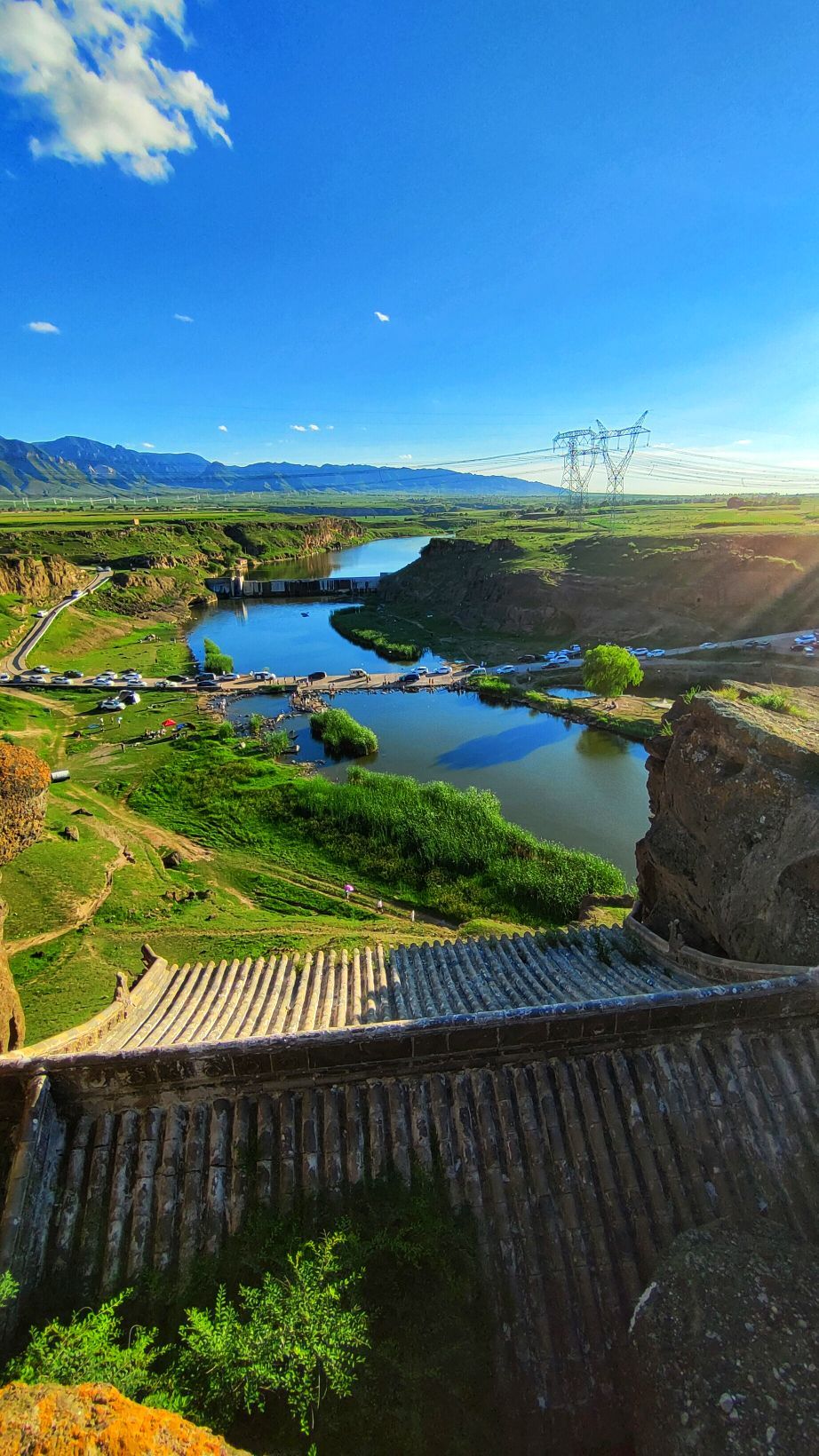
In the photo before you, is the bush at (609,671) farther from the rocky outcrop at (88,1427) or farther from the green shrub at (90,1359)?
the rocky outcrop at (88,1427)

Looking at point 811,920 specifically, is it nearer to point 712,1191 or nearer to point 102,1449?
point 712,1191

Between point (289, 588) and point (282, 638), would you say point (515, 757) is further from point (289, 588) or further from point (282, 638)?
point (289, 588)

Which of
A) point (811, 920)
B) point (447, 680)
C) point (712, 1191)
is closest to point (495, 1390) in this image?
point (712, 1191)

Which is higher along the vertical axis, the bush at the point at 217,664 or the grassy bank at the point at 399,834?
the bush at the point at 217,664

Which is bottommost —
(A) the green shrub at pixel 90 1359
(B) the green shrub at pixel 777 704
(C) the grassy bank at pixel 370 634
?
(C) the grassy bank at pixel 370 634

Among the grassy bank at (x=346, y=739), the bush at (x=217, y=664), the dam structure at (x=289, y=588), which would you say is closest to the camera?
the grassy bank at (x=346, y=739)

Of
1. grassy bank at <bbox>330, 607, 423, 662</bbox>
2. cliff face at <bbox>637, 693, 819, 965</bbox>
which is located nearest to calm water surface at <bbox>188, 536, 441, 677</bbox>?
grassy bank at <bbox>330, 607, 423, 662</bbox>

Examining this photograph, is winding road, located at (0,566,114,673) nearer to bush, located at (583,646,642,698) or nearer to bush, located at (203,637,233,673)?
bush, located at (203,637,233,673)

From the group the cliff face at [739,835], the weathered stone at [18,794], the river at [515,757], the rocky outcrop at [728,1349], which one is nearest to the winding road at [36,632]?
the river at [515,757]
